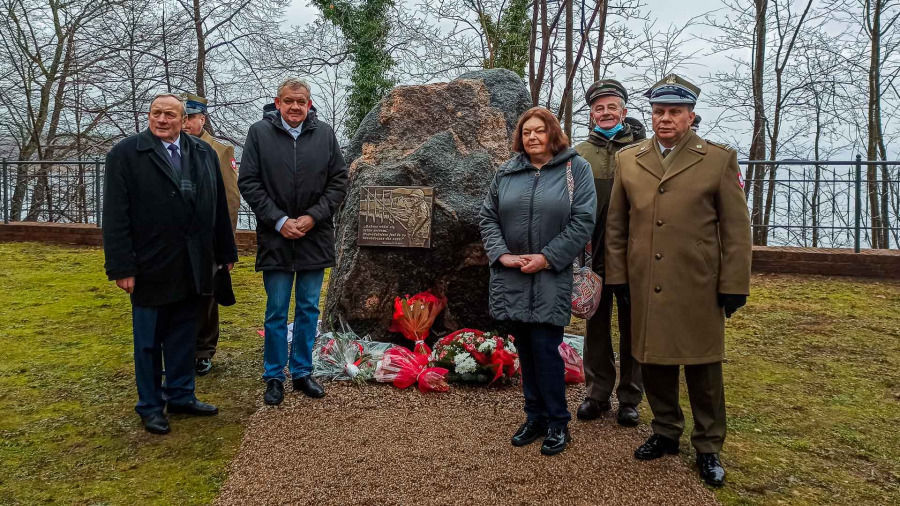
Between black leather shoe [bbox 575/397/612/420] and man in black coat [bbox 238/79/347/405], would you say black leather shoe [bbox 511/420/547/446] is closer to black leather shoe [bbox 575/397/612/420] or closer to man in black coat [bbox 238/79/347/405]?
black leather shoe [bbox 575/397/612/420]

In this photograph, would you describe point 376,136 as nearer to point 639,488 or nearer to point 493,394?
point 493,394

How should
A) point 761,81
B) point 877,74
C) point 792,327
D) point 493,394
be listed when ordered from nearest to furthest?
point 493,394, point 792,327, point 877,74, point 761,81

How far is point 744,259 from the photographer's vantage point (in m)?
2.85

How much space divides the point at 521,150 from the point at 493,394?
64.1 inches

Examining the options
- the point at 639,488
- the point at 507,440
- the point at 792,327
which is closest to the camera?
the point at 639,488

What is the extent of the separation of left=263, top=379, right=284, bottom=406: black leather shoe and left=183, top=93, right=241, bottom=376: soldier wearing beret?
2.68ft

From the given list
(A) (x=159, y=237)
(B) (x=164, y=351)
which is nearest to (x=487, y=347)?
(B) (x=164, y=351)

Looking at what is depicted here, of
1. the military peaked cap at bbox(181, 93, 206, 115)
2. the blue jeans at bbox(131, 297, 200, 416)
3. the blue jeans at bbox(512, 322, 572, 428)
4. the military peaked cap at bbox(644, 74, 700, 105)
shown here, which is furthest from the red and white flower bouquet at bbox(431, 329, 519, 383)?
the military peaked cap at bbox(181, 93, 206, 115)

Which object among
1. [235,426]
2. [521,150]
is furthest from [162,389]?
[521,150]

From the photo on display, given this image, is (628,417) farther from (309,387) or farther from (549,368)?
(309,387)

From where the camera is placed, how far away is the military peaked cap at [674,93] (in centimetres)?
294

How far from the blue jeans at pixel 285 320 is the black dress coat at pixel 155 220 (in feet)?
1.41

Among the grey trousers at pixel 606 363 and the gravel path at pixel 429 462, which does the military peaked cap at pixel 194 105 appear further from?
the grey trousers at pixel 606 363

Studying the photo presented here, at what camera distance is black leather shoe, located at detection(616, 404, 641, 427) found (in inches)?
142
